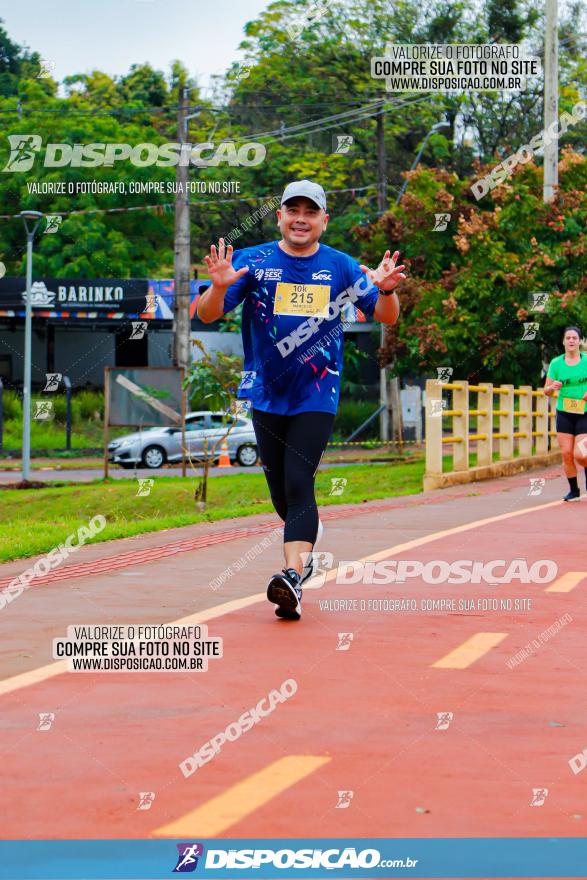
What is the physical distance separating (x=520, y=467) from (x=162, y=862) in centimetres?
2060

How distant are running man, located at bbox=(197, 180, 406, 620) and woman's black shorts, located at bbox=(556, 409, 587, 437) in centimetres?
862

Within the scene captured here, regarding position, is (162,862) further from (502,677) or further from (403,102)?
(403,102)

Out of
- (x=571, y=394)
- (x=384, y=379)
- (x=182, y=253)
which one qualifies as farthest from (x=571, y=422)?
(x=384, y=379)

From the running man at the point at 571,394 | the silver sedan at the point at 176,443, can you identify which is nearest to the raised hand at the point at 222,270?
the running man at the point at 571,394

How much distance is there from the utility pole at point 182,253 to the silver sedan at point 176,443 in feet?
5.48

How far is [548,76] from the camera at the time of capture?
106 ft

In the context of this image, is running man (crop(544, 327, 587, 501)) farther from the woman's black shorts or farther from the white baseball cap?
the white baseball cap

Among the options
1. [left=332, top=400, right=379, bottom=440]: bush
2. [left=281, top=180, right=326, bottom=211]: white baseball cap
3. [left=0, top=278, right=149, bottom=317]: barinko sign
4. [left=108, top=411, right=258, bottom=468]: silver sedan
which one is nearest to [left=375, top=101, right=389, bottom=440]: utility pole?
[left=332, top=400, right=379, bottom=440]: bush

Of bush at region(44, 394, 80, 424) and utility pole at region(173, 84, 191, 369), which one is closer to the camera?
utility pole at region(173, 84, 191, 369)

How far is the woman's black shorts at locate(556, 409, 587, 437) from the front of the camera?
52.2 ft

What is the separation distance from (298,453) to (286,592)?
2.51 ft

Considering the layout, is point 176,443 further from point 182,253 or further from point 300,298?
point 300,298

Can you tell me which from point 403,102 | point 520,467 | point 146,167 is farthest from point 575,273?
point 146,167

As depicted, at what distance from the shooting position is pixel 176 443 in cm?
3700
